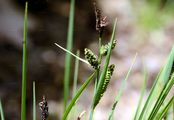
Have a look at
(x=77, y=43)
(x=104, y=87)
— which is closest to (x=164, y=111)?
(x=104, y=87)

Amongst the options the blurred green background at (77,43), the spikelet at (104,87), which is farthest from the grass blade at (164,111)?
the blurred green background at (77,43)

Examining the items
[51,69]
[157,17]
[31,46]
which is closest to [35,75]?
[51,69]

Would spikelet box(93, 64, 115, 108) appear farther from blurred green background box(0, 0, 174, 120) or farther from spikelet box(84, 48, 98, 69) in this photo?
blurred green background box(0, 0, 174, 120)

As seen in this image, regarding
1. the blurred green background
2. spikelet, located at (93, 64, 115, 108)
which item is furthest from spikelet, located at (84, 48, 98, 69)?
the blurred green background

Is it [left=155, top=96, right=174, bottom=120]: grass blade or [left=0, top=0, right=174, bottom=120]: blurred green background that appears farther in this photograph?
[left=0, top=0, right=174, bottom=120]: blurred green background

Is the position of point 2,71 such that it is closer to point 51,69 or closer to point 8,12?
point 51,69

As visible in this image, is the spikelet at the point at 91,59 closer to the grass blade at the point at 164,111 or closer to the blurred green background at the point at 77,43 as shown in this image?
the grass blade at the point at 164,111

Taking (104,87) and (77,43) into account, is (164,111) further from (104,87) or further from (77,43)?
(77,43)

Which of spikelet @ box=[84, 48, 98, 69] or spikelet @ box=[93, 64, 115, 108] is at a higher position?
spikelet @ box=[84, 48, 98, 69]

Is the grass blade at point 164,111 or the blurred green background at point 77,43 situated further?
the blurred green background at point 77,43

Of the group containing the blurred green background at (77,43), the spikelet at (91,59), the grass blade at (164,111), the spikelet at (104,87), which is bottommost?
the blurred green background at (77,43)

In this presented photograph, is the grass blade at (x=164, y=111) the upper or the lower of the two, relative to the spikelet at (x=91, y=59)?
lower
